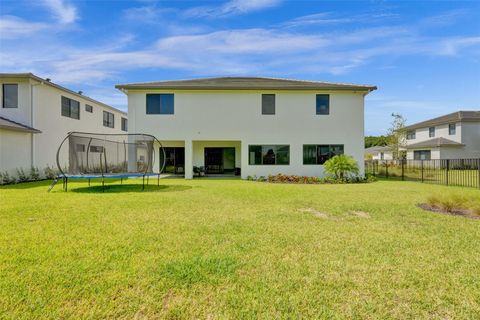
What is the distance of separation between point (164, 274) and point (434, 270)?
11.3 feet

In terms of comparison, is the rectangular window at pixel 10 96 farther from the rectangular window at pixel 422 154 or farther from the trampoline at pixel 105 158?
the rectangular window at pixel 422 154

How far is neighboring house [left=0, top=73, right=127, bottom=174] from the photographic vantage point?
45.5ft

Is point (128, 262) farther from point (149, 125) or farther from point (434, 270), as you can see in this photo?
point (149, 125)

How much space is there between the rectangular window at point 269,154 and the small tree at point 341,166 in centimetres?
252

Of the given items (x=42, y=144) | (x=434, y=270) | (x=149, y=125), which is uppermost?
(x=149, y=125)

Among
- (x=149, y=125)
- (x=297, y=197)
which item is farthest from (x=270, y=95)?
(x=297, y=197)

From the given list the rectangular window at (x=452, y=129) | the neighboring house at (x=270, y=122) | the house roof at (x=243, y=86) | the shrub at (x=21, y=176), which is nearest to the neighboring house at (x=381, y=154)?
the rectangular window at (x=452, y=129)

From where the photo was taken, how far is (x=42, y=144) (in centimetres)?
1616

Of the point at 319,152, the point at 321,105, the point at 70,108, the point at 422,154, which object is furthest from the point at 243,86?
the point at 422,154

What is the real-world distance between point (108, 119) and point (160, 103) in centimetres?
1127

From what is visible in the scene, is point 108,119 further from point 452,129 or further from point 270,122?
point 452,129

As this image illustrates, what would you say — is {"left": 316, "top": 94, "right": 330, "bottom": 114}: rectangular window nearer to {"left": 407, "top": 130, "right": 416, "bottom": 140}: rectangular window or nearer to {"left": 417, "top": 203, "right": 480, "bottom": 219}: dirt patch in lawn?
{"left": 417, "top": 203, "right": 480, "bottom": 219}: dirt patch in lawn

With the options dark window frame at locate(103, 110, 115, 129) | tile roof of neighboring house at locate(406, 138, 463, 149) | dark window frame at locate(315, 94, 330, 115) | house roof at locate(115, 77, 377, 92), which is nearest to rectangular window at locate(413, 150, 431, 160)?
tile roof of neighboring house at locate(406, 138, 463, 149)

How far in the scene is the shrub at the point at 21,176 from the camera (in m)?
14.2
